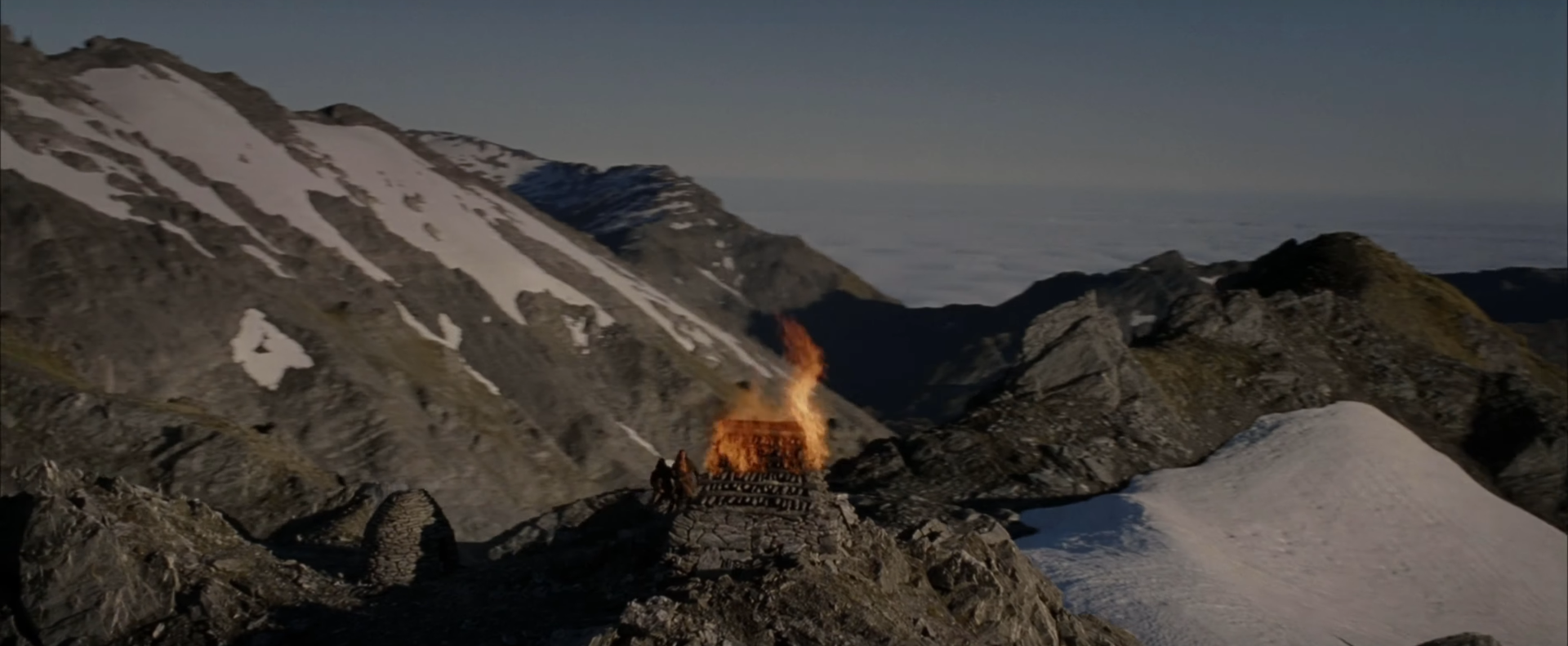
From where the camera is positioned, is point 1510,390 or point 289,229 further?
point 289,229

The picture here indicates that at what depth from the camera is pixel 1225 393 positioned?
7262 centimetres

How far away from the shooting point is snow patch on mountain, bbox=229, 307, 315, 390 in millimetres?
102125

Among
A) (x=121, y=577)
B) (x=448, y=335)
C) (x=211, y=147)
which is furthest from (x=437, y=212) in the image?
(x=121, y=577)

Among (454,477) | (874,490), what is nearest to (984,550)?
(874,490)

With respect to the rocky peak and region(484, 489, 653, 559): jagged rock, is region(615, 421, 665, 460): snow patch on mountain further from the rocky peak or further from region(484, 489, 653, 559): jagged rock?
region(484, 489, 653, 559): jagged rock

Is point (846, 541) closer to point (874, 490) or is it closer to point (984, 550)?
point (984, 550)

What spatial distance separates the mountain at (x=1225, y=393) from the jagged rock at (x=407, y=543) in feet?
90.6

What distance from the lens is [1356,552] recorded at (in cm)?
5562

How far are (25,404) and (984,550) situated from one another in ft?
214

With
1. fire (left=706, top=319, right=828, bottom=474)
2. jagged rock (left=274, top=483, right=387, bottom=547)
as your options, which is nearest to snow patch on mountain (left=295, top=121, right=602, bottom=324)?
jagged rock (left=274, top=483, right=387, bottom=547)

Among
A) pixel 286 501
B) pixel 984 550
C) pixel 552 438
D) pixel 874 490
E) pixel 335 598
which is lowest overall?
pixel 552 438

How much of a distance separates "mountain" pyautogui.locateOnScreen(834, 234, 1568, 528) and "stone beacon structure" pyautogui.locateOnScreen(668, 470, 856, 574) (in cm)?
3012

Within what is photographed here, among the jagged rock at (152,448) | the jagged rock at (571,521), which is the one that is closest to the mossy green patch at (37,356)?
the jagged rock at (152,448)

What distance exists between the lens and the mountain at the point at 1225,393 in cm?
6366
